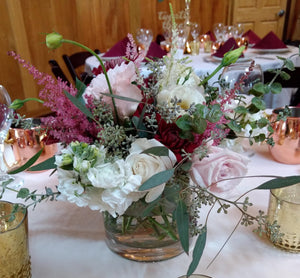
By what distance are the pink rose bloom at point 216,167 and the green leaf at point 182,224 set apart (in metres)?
0.07

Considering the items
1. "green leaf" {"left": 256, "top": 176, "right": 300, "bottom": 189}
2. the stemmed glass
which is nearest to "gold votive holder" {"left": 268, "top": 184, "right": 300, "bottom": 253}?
"green leaf" {"left": 256, "top": 176, "right": 300, "bottom": 189}

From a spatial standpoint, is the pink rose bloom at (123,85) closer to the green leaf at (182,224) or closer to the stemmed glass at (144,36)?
the green leaf at (182,224)

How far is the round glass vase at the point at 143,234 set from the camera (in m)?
0.47

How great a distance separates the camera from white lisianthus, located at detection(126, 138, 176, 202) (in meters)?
0.40

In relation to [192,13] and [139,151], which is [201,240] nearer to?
[139,151]

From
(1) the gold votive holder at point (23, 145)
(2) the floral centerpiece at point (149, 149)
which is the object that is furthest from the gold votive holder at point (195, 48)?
(2) the floral centerpiece at point (149, 149)

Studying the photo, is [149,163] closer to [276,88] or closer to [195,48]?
[276,88]

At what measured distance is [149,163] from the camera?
0.40m

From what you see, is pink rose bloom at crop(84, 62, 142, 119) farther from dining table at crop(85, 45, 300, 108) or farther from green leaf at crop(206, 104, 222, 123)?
dining table at crop(85, 45, 300, 108)

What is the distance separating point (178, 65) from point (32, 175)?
1.63ft

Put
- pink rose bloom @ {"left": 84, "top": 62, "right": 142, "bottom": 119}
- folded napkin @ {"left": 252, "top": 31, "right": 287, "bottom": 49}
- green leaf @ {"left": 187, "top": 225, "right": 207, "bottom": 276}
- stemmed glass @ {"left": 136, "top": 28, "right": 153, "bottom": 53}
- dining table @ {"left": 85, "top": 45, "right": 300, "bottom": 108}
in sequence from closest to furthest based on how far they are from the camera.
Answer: green leaf @ {"left": 187, "top": 225, "right": 207, "bottom": 276}, pink rose bloom @ {"left": 84, "top": 62, "right": 142, "bottom": 119}, dining table @ {"left": 85, "top": 45, "right": 300, "bottom": 108}, folded napkin @ {"left": 252, "top": 31, "right": 287, "bottom": 49}, stemmed glass @ {"left": 136, "top": 28, "right": 153, "bottom": 53}

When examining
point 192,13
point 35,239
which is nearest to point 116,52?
point 35,239

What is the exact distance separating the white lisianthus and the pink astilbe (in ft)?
0.28

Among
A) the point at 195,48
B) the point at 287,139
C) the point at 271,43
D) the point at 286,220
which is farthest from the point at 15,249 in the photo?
the point at 271,43
